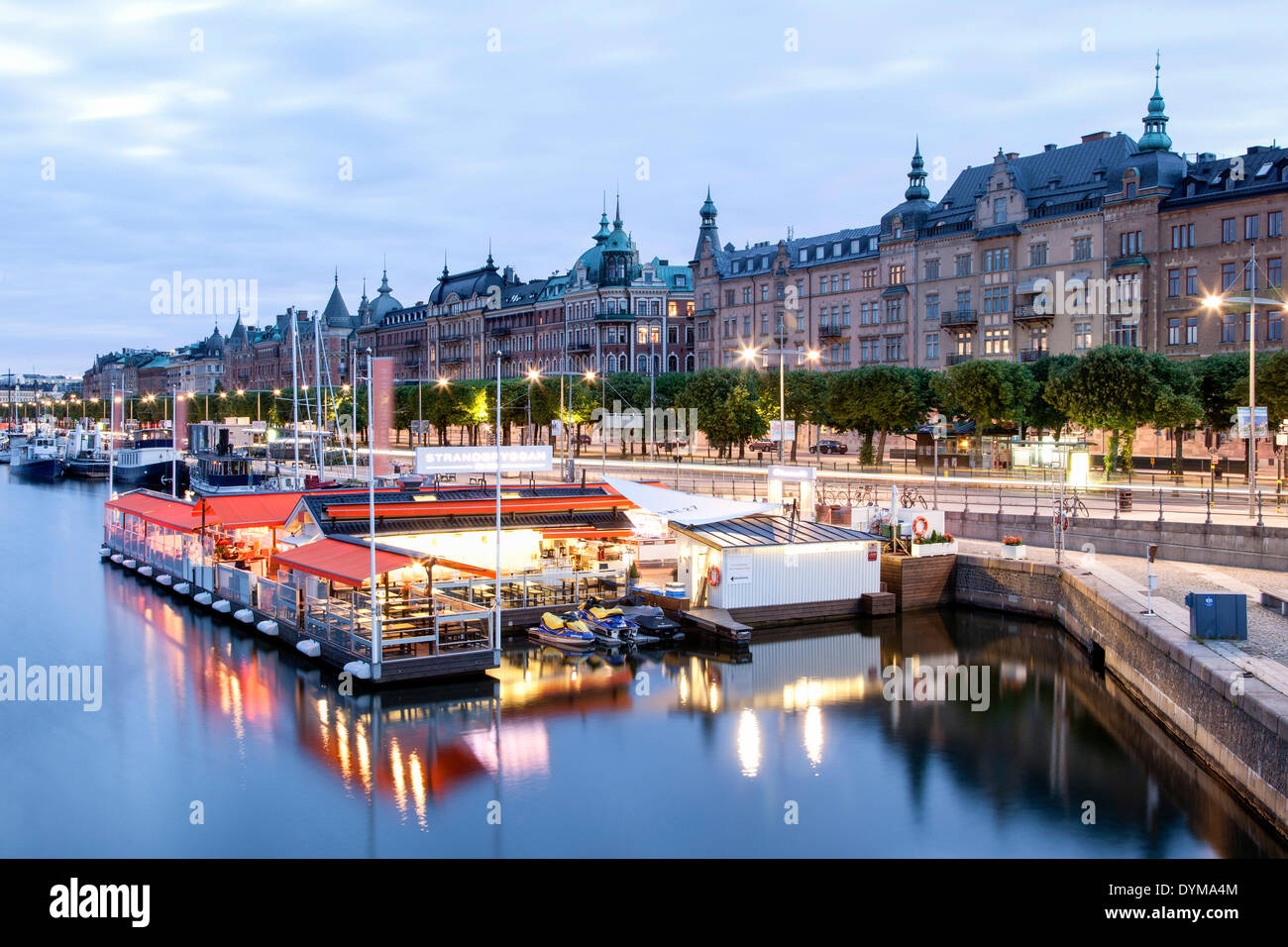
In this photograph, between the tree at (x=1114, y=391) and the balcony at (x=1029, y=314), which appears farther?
the balcony at (x=1029, y=314)

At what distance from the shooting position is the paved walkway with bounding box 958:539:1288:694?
23250mm

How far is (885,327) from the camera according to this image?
101m

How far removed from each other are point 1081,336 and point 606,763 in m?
69.5

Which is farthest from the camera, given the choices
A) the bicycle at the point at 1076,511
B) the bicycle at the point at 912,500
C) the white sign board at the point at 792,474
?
the bicycle at the point at 912,500

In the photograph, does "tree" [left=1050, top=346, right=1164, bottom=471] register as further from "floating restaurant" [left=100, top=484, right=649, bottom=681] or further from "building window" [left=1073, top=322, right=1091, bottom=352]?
"floating restaurant" [left=100, top=484, right=649, bottom=681]

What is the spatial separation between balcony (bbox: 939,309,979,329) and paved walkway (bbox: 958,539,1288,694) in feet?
156

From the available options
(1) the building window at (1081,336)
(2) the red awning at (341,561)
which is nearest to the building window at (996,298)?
(1) the building window at (1081,336)

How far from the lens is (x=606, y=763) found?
24.4 metres

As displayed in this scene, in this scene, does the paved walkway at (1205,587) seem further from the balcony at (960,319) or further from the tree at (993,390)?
the balcony at (960,319)

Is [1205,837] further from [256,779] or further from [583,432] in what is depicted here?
[583,432]

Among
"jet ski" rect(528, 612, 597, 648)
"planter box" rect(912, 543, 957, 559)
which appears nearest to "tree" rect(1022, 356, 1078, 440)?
"planter box" rect(912, 543, 957, 559)

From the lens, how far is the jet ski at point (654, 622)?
35.2 m

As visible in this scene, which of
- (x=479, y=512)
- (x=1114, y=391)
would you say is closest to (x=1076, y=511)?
(x=1114, y=391)

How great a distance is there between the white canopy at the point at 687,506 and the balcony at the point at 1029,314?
49.4m
